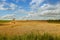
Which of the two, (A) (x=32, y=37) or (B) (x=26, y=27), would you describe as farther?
(B) (x=26, y=27)

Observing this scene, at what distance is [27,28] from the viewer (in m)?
3.69

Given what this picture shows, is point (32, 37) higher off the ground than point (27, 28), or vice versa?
point (27, 28)

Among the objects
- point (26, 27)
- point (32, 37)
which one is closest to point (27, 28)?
point (26, 27)

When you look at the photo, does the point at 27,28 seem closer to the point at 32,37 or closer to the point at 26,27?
the point at 26,27

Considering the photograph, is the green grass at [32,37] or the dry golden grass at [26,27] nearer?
the green grass at [32,37]

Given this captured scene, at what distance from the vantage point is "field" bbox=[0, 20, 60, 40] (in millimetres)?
3537

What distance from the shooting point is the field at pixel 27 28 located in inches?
139

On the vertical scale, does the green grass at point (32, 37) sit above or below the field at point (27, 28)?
below

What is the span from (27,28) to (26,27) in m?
0.05

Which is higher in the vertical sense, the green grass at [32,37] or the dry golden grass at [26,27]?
the dry golden grass at [26,27]

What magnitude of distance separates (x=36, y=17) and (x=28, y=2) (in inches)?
17.6

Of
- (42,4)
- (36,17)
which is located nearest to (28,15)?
(36,17)

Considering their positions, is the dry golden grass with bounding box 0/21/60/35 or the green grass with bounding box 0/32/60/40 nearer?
the green grass with bounding box 0/32/60/40

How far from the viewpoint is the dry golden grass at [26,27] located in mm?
3545
